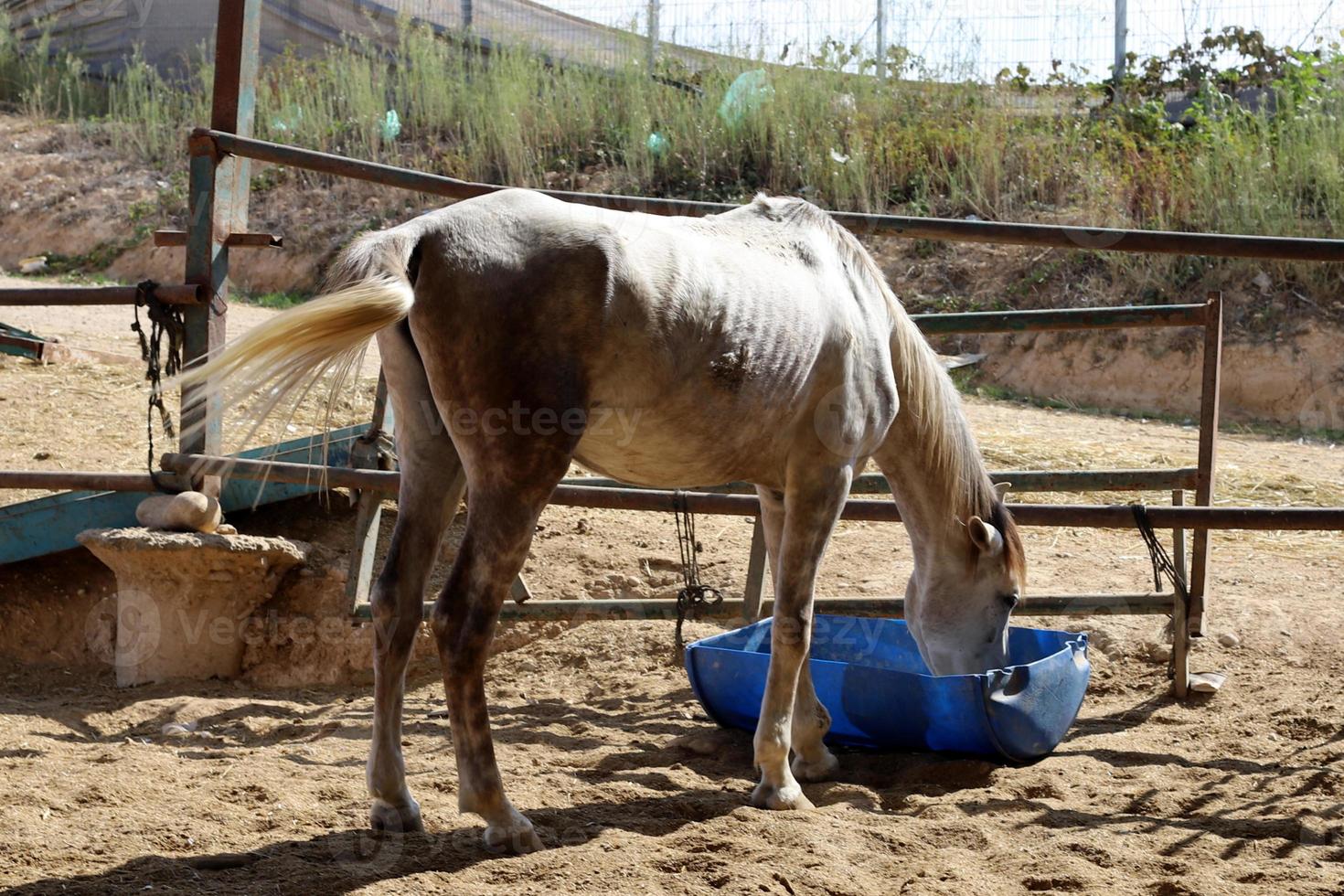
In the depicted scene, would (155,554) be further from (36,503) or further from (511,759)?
(511,759)

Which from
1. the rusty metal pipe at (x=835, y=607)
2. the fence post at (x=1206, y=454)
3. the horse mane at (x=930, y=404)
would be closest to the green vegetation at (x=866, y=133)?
the fence post at (x=1206, y=454)

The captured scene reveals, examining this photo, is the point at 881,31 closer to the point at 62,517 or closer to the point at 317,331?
the point at 62,517

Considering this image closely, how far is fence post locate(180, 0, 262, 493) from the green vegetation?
6.94 meters

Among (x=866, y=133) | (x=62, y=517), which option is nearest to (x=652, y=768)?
(x=62, y=517)

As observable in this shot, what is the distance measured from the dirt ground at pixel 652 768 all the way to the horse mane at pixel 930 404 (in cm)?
73

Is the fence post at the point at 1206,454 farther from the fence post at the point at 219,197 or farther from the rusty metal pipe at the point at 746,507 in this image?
the fence post at the point at 219,197

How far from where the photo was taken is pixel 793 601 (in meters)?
3.11

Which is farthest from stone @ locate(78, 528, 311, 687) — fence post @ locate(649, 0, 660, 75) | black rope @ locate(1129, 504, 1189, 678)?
fence post @ locate(649, 0, 660, 75)

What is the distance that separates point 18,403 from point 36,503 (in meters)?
2.01

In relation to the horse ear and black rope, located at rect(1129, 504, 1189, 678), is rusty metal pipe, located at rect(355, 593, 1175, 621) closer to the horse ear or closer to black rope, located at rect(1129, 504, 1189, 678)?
black rope, located at rect(1129, 504, 1189, 678)

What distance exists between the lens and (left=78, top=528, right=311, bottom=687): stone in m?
3.98

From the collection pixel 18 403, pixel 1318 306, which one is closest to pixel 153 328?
pixel 18 403

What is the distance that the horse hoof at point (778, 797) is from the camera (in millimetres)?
2920

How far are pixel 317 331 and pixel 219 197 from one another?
1.78 meters
